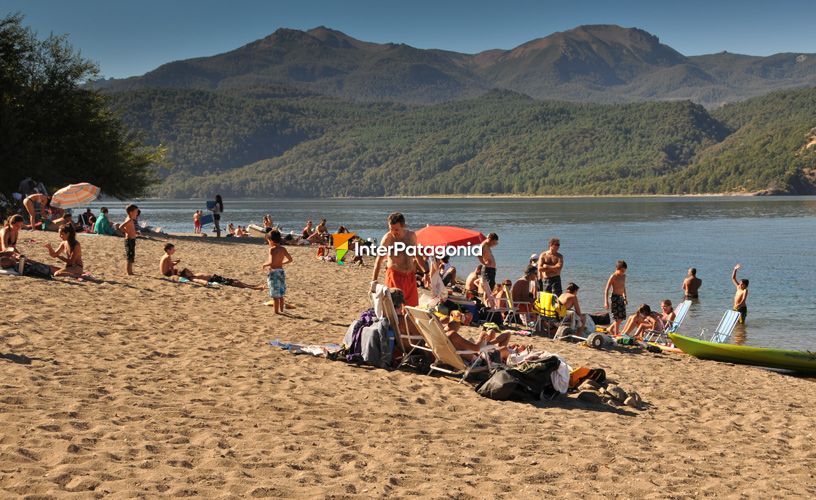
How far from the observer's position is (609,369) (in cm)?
968

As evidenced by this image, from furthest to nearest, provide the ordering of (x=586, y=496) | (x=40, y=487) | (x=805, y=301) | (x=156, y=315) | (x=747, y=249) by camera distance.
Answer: (x=747, y=249) → (x=805, y=301) → (x=156, y=315) → (x=586, y=496) → (x=40, y=487)

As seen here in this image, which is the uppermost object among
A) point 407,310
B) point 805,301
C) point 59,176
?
point 59,176

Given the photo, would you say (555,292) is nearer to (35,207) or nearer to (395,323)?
(395,323)

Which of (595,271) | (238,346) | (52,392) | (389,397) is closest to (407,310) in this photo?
(389,397)

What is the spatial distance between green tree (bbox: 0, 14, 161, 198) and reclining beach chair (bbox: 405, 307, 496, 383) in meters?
24.8

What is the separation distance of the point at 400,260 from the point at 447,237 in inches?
212

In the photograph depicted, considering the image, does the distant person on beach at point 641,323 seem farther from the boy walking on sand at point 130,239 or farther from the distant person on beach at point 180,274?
the boy walking on sand at point 130,239

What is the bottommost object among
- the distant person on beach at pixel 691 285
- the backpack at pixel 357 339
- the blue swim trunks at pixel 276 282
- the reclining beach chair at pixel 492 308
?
the distant person on beach at pixel 691 285

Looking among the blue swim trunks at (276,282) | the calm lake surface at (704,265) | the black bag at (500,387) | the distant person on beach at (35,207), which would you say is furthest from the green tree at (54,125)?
the black bag at (500,387)

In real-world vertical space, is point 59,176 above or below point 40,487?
above

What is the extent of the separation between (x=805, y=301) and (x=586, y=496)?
62.8 feet

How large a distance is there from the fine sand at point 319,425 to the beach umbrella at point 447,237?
4352 millimetres

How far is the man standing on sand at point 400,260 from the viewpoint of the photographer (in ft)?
29.3

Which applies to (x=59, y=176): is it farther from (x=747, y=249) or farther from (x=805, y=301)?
(x=747, y=249)
